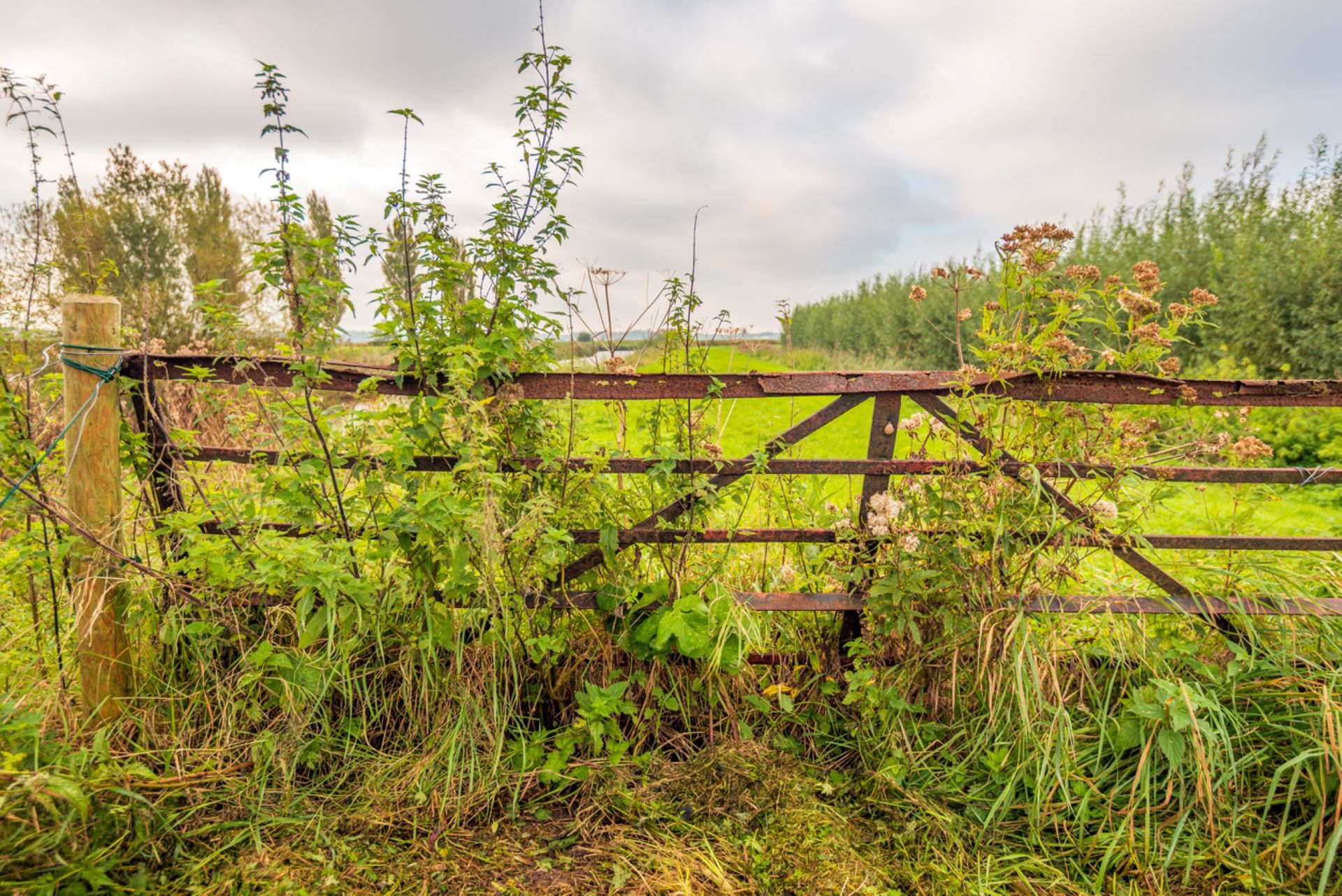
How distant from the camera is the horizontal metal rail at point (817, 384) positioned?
2725 millimetres

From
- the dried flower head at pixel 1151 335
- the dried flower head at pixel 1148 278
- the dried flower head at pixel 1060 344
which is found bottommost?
the dried flower head at pixel 1060 344

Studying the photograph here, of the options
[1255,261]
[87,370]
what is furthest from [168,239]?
[1255,261]

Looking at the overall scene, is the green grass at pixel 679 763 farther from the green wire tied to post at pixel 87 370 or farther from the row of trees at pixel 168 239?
the row of trees at pixel 168 239

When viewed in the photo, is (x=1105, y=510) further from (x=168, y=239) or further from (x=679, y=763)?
(x=168, y=239)

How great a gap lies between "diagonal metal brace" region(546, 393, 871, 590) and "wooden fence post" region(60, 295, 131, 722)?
1.69 metres

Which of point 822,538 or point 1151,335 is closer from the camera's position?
point 1151,335

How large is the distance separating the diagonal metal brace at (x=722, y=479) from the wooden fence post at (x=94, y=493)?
1.69m

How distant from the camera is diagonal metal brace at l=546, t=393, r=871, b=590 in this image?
282cm

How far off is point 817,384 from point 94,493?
9.50 feet

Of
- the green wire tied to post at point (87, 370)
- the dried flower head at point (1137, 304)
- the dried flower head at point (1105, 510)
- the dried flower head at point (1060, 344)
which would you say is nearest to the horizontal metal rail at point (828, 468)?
the dried flower head at point (1105, 510)

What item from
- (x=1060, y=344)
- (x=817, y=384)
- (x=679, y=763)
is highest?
(x=1060, y=344)

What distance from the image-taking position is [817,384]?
278 centimetres

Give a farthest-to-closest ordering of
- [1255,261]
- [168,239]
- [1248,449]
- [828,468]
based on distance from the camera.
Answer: [168,239]
[1255,261]
[828,468]
[1248,449]

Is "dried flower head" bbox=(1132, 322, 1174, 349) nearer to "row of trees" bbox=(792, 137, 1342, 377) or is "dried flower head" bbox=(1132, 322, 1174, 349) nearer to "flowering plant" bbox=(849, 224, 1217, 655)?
"flowering plant" bbox=(849, 224, 1217, 655)
